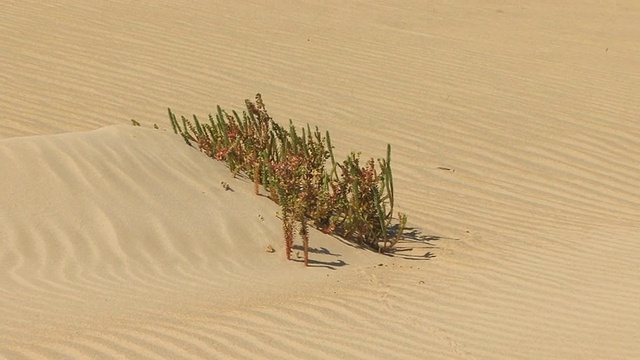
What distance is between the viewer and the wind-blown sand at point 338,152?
16.2 ft

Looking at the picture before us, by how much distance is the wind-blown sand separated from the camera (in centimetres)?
493

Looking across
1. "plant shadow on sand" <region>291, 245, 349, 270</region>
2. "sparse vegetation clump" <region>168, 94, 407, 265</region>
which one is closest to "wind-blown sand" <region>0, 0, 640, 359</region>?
"plant shadow on sand" <region>291, 245, 349, 270</region>

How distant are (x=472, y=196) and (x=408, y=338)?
132 inches

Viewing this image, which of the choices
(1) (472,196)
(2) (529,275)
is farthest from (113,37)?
(2) (529,275)

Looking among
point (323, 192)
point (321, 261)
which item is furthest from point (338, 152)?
point (321, 261)

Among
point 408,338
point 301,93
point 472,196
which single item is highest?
point 301,93

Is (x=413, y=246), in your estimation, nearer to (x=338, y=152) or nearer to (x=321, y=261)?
(x=321, y=261)

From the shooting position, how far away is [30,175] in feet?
20.7

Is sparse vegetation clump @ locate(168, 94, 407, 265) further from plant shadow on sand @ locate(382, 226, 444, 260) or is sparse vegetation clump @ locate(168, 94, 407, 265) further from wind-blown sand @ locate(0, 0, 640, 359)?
wind-blown sand @ locate(0, 0, 640, 359)

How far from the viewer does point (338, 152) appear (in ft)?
29.0

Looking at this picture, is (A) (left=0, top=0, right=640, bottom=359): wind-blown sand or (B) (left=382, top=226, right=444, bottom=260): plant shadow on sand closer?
(A) (left=0, top=0, right=640, bottom=359): wind-blown sand

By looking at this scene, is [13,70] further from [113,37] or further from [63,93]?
[113,37]

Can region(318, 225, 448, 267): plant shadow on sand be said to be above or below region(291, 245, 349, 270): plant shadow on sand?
above

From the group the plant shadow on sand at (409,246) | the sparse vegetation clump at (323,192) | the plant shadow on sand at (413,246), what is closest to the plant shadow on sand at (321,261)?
the plant shadow on sand at (409,246)
